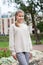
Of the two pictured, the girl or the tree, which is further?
the tree

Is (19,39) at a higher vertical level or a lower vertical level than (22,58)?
higher

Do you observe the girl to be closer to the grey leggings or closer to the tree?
the grey leggings

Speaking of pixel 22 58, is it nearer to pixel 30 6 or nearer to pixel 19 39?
pixel 19 39

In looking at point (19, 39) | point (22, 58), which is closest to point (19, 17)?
point (19, 39)

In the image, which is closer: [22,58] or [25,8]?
[22,58]

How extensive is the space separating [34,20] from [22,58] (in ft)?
63.9

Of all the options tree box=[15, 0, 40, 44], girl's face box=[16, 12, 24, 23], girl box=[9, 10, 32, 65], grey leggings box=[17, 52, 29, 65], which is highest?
girl's face box=[16, 12, 24, 23]

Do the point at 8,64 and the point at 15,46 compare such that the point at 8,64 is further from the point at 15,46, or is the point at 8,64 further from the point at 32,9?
the point at 32,9

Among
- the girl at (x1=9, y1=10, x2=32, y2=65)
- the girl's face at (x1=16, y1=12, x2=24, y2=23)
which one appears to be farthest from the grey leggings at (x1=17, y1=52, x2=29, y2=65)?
the girl's face at (x1=16, y1=12, x2=24, y2=23)

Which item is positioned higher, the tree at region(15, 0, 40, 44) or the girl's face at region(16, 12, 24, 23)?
the girl's face at region(16, 12, 24, 23)

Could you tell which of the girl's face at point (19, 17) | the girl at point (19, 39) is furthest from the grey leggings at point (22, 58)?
the girl's face at point (19, 17)

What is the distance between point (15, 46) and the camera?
3557mm

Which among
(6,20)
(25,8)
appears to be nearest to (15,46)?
(25,8)

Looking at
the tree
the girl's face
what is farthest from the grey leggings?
the tree
